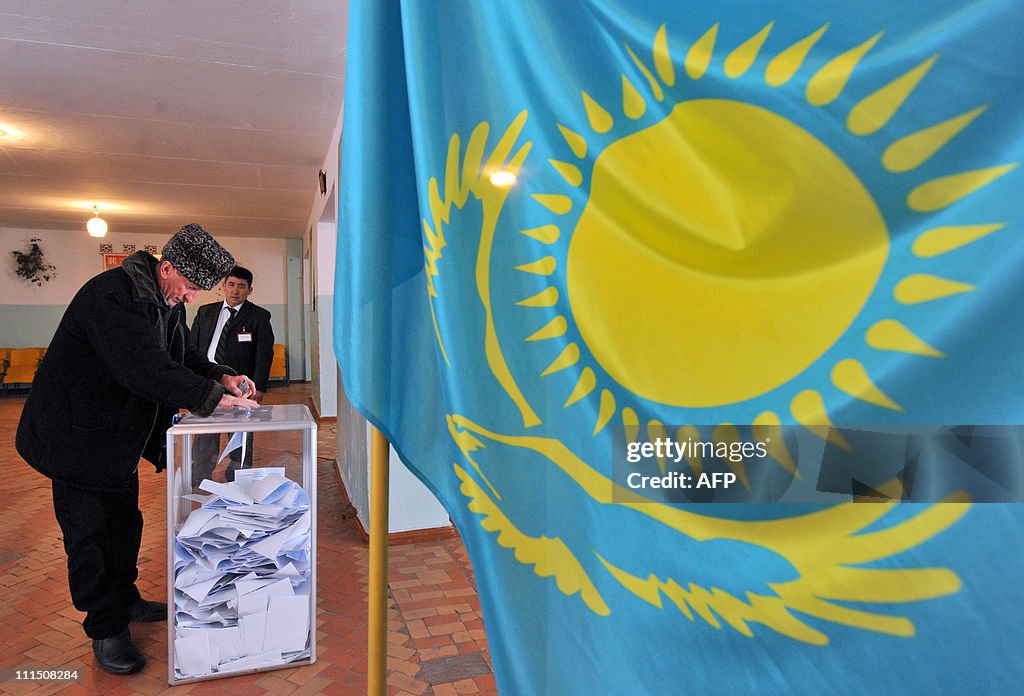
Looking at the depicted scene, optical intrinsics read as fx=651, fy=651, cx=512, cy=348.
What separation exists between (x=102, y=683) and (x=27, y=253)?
505 inches

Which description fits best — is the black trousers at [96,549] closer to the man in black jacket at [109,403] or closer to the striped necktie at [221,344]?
the man in black jacket at [109,403]

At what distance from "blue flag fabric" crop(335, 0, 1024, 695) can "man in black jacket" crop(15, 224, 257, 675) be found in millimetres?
1815

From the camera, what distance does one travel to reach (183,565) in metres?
2.41

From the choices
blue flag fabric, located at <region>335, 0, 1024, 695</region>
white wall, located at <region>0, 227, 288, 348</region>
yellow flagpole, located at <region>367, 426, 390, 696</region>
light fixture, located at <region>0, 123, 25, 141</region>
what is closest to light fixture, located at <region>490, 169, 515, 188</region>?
blue flag fabric, located at <region>335, 0, 1024, 695</region>

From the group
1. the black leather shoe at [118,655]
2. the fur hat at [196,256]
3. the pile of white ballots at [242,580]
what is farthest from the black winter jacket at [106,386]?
the black leather shoe at [118,655]

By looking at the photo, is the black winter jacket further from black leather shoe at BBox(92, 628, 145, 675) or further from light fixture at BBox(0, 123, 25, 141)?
light fixture at BBox(0, 123, 25, 141)

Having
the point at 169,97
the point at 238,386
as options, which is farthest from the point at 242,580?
the point at 169,97

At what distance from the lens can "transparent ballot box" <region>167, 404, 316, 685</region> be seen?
2400 mm

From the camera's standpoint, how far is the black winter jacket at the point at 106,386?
2363mm

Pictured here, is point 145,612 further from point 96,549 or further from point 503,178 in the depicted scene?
point 503,178

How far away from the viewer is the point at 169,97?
4820 mm

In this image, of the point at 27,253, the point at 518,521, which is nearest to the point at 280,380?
the point at 27,253

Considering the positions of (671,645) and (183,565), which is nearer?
(671,645)

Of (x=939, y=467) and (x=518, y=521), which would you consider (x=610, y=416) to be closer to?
(x=518, y=521)
